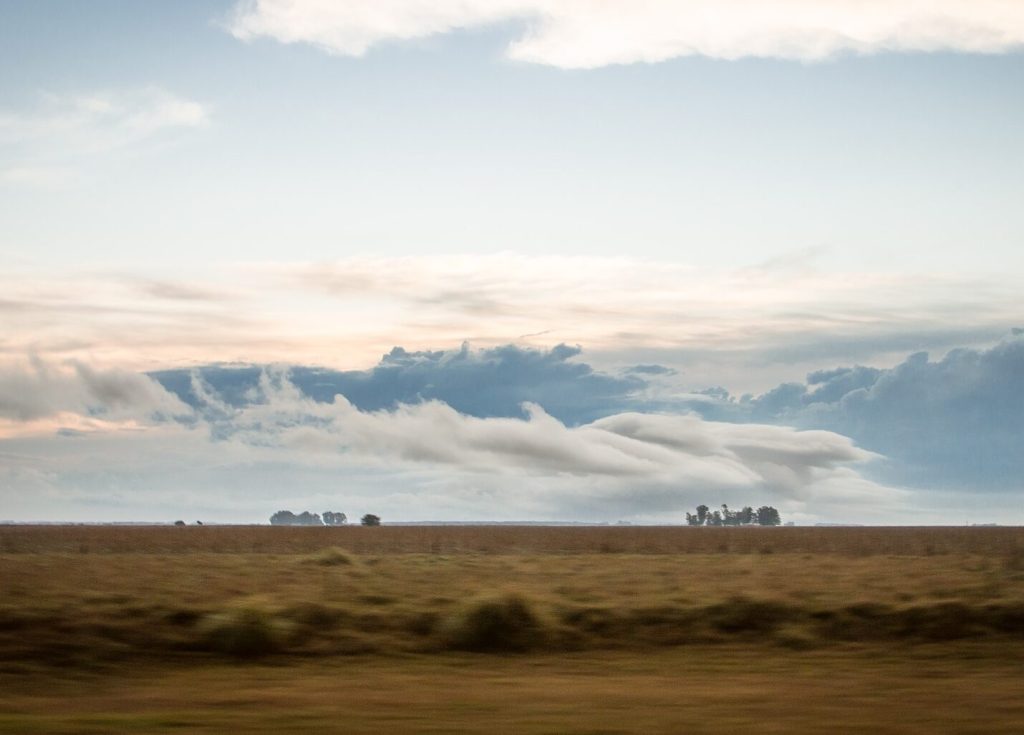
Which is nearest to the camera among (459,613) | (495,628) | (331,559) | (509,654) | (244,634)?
(244,634)

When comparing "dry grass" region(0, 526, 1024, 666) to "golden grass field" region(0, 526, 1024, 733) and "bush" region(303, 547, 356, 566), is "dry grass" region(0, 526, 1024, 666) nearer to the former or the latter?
"golden grass field" region(0, 526, 1024, 733)

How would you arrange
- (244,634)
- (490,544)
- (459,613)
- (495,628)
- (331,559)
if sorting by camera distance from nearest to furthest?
(244,634) < (495,628) < (459,613) < (331,559) < (490,544)

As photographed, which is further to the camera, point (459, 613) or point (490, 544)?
point (490, 544)

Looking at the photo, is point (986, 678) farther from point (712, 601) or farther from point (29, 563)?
point (29, 563)

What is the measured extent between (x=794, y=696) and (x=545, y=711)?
2835 millimetres

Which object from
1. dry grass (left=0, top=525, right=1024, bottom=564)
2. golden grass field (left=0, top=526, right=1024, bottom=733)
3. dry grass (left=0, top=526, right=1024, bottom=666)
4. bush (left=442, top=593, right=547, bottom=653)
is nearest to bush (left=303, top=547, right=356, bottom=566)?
golden grass field (left=0, top=526, right=1024, bottom=733)

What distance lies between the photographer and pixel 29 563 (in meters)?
26.5

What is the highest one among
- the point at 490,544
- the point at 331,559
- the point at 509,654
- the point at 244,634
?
the point at 331,559

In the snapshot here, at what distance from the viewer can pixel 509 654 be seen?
15.8 meters

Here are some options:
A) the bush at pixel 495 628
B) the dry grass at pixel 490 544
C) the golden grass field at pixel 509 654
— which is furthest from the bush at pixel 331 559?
the dry grass at pixel 490 544

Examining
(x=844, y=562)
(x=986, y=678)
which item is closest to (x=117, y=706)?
(x=986, y=678)

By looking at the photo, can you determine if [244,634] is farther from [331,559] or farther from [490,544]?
[490,544]

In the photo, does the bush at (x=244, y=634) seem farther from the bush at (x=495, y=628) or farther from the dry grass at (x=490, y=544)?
the dry grass at (x=490, y=544)

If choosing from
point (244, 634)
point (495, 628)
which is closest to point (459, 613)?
point (495, 628)
